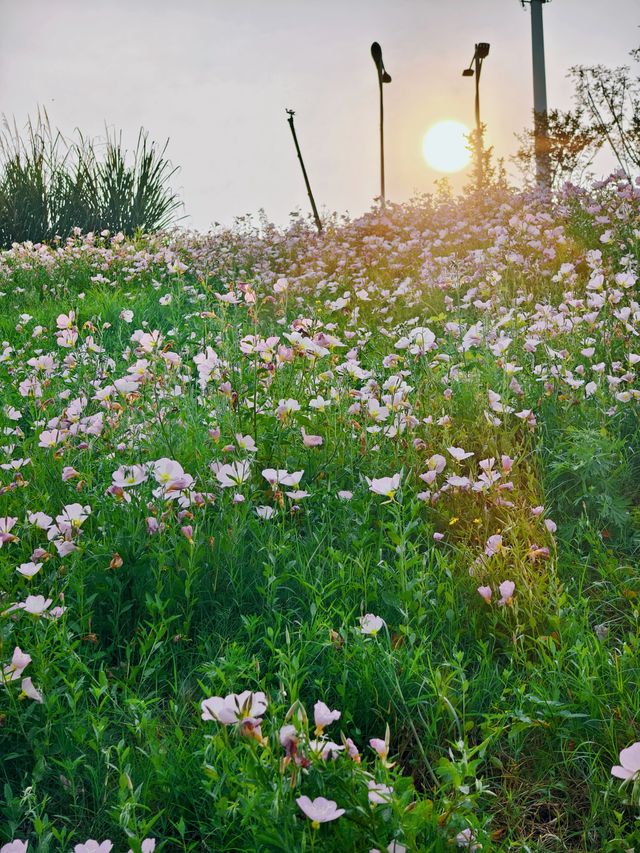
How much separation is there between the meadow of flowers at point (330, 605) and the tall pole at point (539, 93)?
361 inches

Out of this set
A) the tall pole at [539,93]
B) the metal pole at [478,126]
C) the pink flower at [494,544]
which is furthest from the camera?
the tall pole at [539,93]

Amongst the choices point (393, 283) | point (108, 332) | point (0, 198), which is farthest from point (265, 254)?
point (0, 198)

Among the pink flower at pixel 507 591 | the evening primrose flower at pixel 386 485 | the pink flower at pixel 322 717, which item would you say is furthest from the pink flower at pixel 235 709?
the evening primrose flower at pixel 386 485

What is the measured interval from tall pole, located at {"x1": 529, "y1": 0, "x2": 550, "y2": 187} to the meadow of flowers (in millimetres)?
9168

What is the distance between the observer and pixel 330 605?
2.17m

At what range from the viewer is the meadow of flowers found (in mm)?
1447

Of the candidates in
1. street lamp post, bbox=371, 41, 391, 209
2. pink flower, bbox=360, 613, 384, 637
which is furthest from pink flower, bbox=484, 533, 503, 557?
street lamp post, bbox=371, 41, 391, 209

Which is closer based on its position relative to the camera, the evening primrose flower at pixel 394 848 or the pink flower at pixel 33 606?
the evening primrose flower at pixel 394 848

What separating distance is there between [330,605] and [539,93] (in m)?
12.2

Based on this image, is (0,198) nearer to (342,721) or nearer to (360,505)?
(360,505)

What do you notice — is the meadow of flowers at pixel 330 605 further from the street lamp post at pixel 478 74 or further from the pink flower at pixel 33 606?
the street lamp post at pixel 478 74

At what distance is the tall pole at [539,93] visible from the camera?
11.9 m

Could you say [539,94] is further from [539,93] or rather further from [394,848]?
[394,848]

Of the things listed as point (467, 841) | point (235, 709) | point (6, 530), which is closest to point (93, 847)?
point (235, 709)
